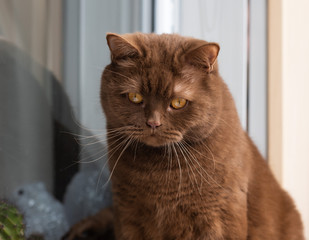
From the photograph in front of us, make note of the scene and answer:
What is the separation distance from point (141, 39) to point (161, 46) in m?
0.07

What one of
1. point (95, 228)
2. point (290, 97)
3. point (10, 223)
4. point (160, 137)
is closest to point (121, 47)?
point (160, 137)

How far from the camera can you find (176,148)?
125 centimetres

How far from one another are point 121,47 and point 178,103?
0.24 m

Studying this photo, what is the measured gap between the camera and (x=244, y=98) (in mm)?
2039

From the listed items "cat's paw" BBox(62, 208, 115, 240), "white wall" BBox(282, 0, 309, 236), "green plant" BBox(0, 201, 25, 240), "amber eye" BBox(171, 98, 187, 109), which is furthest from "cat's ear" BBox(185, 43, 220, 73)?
"white wall" BBox(282, 0, 309, 236)

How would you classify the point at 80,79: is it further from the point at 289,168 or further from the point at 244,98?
the point at 289,168

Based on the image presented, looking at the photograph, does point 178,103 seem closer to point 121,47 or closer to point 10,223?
point 121,47

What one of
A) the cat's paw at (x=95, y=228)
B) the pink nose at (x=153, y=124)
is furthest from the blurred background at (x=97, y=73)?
the pink nose at (x=153, y=124)

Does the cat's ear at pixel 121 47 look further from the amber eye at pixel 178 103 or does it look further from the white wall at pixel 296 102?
the white wall at pixel 296 102

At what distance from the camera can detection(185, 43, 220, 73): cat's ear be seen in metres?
1.09

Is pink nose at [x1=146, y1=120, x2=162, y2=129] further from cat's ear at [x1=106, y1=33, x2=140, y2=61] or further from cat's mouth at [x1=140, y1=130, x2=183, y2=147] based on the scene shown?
cat's ear at [x1=106, y1=33, x2=140, y2=61]

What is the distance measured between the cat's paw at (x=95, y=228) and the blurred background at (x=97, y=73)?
17 cm

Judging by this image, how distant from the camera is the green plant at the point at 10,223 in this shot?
1.07 m

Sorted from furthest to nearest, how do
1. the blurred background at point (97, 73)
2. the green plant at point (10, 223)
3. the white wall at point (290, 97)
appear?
1. the white wall at point (290, 97)
2. the blurred background at point (97, 73)
3. the green plant at point (10, 223)
